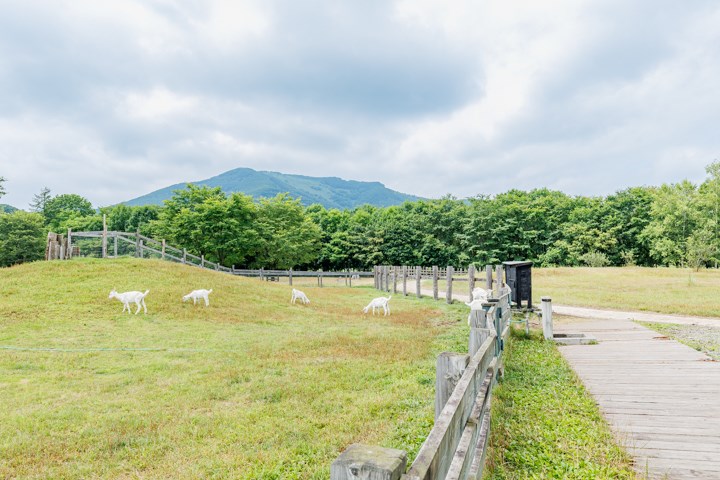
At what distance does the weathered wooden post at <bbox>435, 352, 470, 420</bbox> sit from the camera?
301cm

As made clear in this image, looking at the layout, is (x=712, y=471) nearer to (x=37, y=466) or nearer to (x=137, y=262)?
(x=37, y=466)

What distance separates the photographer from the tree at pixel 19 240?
4651 centimetres

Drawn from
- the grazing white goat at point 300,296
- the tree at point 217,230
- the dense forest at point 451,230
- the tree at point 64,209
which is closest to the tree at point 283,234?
the dense forest at point 451,230

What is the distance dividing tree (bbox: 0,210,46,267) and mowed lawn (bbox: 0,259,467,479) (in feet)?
135

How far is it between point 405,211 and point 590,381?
232 feet

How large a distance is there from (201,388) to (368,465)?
5917mm

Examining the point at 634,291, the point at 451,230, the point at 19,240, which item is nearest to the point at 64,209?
the point at 19,240

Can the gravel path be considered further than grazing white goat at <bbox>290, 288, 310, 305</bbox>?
No

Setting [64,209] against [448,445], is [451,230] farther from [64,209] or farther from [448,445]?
[64,209]

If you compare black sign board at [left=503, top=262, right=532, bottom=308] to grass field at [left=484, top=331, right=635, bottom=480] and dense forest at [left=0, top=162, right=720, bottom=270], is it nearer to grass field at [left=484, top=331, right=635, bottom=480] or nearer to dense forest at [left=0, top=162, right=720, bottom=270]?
grass field at [left=484, top=331, right=635, bottom=480]

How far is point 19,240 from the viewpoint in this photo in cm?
4659

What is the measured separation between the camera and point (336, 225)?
72625 millimetres

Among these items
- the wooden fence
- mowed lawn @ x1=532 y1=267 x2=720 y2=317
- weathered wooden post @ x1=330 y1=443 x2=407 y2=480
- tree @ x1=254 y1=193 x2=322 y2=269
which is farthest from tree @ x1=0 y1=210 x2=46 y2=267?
weathered wooden post @ x1=330 y1=443 x2=407 y2=480

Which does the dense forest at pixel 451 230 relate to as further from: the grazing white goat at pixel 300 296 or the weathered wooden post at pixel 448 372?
the weathered wooden post at pixel 448 372
